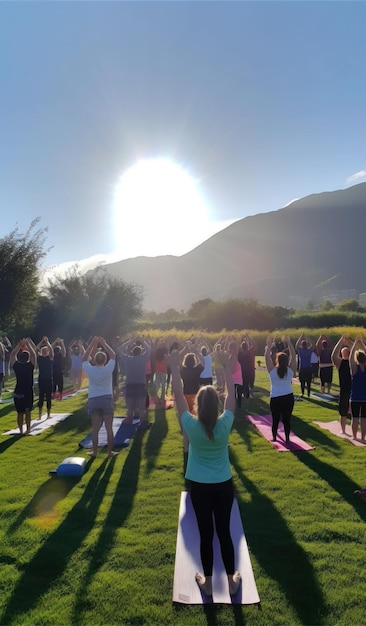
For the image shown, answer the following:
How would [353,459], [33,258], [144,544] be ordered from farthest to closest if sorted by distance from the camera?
[33,258] → [353,459] → [144,544]

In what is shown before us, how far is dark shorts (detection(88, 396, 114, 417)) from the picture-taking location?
22.9 feet

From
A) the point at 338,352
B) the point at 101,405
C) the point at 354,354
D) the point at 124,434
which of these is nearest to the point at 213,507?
the point at 101,405

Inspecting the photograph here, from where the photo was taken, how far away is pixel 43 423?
10633 mm

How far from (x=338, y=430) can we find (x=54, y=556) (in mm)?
7054

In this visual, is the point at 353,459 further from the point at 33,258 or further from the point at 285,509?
the point at 33,258

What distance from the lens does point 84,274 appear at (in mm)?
38844

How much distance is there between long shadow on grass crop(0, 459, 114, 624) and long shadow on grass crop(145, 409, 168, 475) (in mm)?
1374

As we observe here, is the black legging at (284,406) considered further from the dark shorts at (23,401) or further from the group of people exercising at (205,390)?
the dark shorts at (23,401)

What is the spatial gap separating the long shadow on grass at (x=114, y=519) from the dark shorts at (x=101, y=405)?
1.03 m

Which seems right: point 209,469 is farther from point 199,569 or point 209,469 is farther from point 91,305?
point 91,305

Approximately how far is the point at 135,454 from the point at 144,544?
10.9ft

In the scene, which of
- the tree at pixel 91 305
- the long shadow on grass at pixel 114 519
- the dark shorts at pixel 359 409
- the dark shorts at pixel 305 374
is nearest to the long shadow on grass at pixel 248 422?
the dark shorts at pixel 305 374

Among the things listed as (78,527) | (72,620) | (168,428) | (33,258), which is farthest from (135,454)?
(33,258)

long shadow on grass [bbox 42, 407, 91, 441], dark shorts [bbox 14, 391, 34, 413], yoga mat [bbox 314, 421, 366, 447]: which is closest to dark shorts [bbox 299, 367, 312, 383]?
yoga mat [bbox 314, 421, 366, 447]
